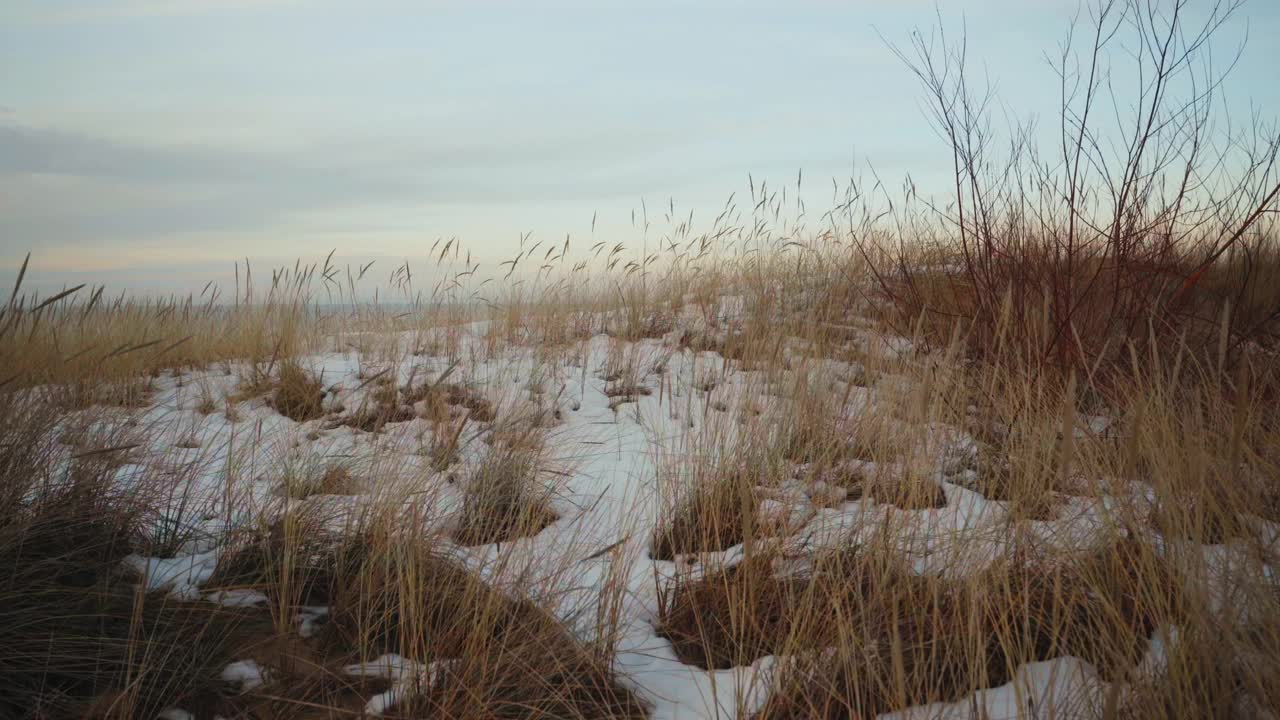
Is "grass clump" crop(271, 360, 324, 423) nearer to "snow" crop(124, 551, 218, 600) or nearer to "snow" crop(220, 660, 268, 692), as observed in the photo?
"snow" crop(124, 551, 218, 600)

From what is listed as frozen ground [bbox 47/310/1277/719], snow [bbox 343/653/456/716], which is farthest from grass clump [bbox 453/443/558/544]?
snow [bbox 343/653/456/716]

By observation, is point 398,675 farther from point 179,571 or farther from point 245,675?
point 179,571

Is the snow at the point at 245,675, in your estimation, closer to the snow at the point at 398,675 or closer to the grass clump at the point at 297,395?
the snow at the point at 398,675

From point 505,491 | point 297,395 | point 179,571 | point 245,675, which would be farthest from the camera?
point 297,395

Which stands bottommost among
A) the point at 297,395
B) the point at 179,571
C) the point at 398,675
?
the point at 398,675

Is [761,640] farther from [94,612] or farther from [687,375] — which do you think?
[687,375]

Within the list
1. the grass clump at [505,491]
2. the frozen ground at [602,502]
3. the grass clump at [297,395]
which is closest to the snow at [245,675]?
the frozen ground at [602,502]

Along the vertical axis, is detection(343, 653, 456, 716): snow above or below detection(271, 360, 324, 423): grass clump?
below

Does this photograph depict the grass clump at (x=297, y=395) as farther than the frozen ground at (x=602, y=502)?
Yes

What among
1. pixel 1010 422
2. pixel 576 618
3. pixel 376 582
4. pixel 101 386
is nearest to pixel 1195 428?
pixel 1010 422

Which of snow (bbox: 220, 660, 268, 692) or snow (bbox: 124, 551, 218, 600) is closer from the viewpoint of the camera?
snow (bbox: 220, 660, 268, 692)

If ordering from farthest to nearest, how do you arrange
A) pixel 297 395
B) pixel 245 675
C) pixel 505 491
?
1. pixel 297 395
2. pixel 505 491
3. pixel 245 675

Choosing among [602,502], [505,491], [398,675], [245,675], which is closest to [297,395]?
[505,491]

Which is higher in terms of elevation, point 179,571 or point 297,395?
point 297,395
